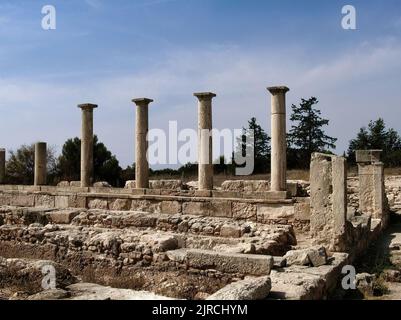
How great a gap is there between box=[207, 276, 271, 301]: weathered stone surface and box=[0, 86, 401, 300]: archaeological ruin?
0.04ft

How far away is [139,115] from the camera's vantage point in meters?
15.5

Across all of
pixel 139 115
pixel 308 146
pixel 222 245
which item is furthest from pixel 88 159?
pixel 308 146

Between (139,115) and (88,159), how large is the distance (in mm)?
3007

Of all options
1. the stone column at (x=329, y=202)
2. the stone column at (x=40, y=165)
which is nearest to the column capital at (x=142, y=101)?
the stone column at (x=40, y=165)

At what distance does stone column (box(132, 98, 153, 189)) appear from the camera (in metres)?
15.3

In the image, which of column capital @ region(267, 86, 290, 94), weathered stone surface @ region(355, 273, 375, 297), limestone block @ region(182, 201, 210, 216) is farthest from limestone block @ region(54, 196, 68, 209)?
weathered stone surface @ region(355, 273, 375, 297)

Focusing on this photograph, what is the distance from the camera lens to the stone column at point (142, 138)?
15.3 m

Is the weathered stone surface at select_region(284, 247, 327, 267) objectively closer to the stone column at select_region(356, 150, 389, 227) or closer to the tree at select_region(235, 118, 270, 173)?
the stone column at select_region(356, 150, 389, 227)

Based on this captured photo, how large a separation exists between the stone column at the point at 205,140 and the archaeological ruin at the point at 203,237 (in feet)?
0.11

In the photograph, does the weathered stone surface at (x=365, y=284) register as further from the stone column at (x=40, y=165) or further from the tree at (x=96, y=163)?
the tree at (x=96, y=163)

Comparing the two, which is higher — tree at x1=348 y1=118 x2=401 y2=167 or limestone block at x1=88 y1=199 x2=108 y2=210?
tree at x1=348 y1=118 x2=401 y2=167

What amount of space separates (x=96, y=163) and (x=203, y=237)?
24.8 meters

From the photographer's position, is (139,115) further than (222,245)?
Yes

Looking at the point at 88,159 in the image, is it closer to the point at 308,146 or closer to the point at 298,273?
the point at 298,273
